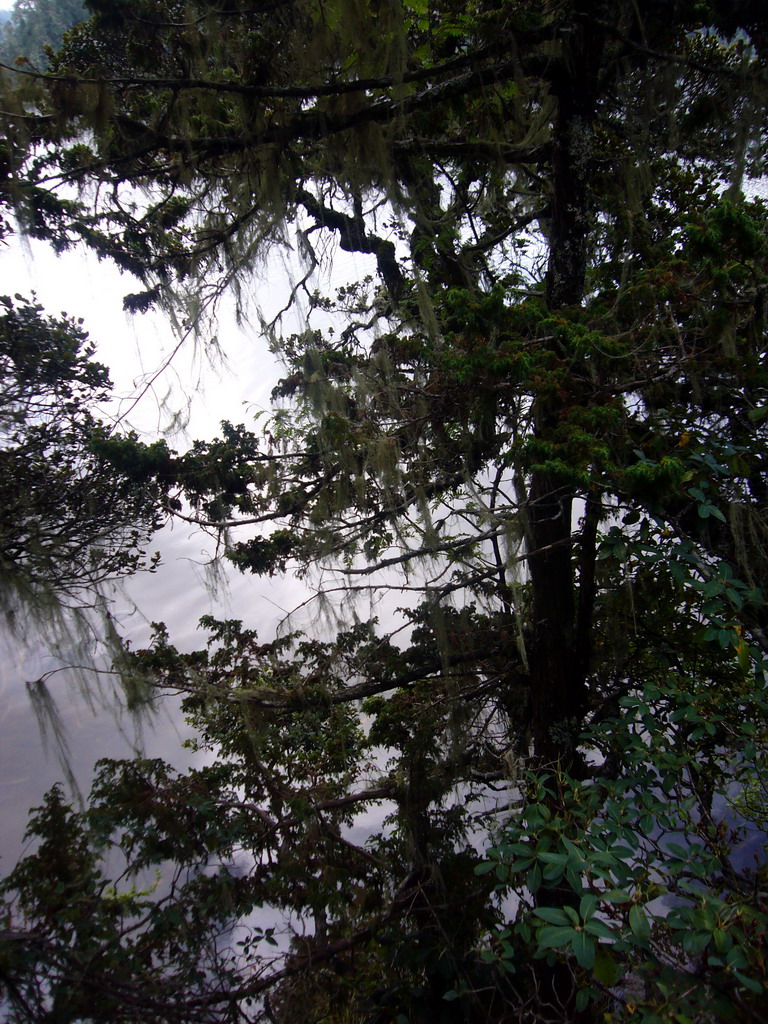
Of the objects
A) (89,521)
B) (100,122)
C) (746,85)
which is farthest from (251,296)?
(746,85)

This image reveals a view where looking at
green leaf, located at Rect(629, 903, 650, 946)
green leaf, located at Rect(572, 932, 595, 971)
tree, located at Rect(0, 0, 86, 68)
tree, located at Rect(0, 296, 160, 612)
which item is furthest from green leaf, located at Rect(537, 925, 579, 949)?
tree, located at Rect(0, 0, 86, 68)

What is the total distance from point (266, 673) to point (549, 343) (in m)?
2.38

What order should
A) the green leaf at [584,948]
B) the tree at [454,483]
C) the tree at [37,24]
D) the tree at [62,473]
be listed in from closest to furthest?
the green leaf at [584,948], the tree at [454,483], the tree at [62,473], the tree at [37,24]

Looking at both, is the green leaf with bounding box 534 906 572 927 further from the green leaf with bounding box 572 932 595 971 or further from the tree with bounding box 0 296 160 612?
the tree with bounding box 0 296 160 612

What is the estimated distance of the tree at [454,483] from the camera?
202cm

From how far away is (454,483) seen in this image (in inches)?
128

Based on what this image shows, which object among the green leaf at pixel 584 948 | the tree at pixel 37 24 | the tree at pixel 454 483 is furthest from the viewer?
the tree at pixel 37 24

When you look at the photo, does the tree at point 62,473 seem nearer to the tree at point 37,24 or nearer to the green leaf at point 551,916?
the tree at point 37,24

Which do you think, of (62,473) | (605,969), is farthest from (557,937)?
(62,473)

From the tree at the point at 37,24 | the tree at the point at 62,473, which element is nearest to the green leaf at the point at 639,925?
the tree at the point at 62,473

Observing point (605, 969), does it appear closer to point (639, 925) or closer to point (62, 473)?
point (639, 925)

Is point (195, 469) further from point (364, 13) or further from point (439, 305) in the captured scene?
point (364, 13)

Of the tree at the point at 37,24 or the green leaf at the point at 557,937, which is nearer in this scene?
the green leaf at the point at 557,937

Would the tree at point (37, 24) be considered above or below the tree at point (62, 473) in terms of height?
above
